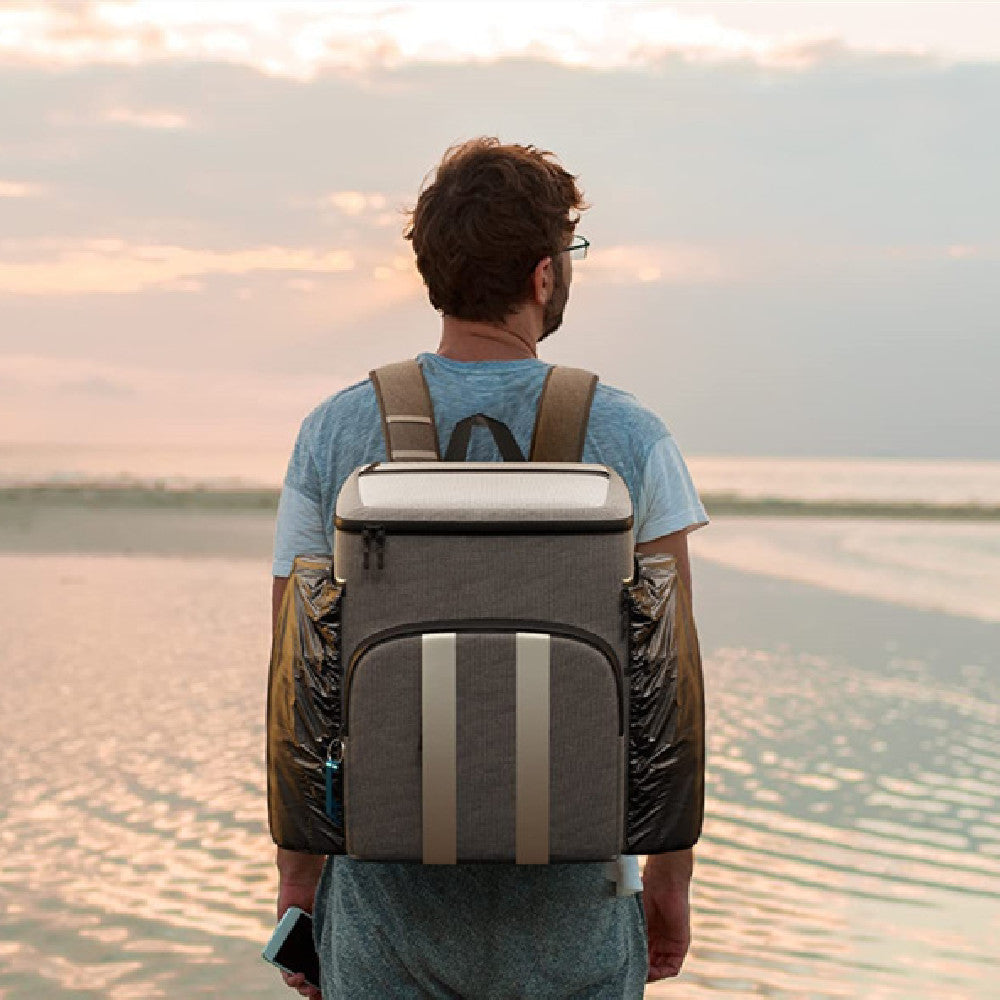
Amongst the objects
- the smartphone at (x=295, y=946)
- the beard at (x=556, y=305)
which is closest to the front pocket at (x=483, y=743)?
the smartphone at (x=295, y=946)

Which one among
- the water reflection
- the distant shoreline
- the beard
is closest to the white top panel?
the beard

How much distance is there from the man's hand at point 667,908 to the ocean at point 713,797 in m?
2.33

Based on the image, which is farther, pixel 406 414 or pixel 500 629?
pixel 406 414

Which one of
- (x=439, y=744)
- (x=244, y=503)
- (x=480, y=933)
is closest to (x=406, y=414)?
(x=439, y=744)

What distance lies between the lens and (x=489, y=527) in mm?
2004

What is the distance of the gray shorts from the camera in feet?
7.30

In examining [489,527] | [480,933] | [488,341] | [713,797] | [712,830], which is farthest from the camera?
[713,797]

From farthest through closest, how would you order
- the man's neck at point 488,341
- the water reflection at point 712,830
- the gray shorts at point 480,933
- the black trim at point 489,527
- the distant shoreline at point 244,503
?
the distant shoreline at point 244,503 → the water reflection at point 712,830 → the man's neck at point 488,341 → the gray shorts at point 480,933 → the black trim at point 489,527

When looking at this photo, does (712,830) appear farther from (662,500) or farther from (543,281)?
(543,281)

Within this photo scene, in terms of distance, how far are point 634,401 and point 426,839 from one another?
0.69m

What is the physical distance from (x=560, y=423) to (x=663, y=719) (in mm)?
439

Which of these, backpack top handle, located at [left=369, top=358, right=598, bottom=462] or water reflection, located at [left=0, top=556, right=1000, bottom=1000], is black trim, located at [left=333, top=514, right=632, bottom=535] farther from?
water reflection, located at [left=0, top=556, right=1000, bottom=1000]

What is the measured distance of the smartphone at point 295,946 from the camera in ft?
8.00

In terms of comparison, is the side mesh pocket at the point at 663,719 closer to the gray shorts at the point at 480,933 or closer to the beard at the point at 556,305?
the gray shorts at the point at 480,933
